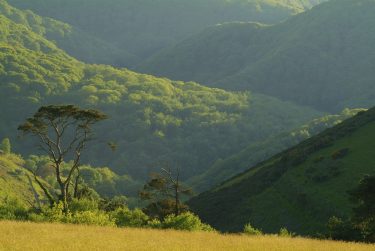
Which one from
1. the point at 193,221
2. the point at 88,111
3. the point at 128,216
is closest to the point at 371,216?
the point at 193,221

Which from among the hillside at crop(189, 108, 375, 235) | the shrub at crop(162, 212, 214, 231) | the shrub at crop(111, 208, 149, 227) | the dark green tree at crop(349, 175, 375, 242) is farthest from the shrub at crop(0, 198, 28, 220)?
the hillside at crop(189, 108, 375, 235)

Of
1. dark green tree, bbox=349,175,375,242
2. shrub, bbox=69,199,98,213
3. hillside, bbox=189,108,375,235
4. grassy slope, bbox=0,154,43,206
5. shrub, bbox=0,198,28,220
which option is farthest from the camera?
grassy slope, bbox=0,154,43,206

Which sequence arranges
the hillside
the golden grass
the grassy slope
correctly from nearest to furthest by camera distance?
the golden grass < the hillside < the grassy slope

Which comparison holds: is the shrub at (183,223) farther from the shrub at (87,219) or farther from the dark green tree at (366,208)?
the dark green tree at (366,208)

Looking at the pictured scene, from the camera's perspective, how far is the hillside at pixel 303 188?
66300 mm

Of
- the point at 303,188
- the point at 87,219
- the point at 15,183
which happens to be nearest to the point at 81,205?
the point at 87,219

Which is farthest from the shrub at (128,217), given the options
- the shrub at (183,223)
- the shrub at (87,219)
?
the shrub at (87,219)

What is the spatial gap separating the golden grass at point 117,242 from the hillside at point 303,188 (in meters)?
35.2

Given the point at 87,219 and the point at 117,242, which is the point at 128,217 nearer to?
the point at 87,219

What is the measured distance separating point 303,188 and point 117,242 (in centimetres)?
5320

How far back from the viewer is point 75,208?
47.4 meters

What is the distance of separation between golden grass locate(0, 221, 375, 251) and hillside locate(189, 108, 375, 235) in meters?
35.2

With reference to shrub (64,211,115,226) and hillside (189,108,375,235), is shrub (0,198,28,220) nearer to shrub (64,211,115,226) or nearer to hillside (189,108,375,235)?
shrub (64,211,115,226)

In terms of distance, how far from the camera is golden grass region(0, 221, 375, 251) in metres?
20.8
